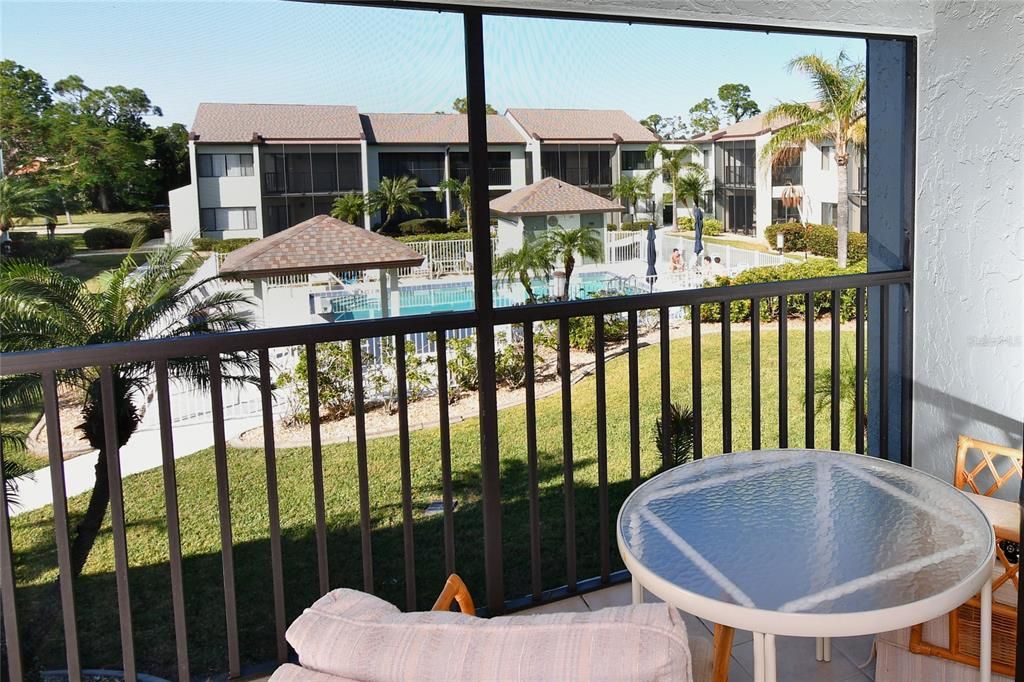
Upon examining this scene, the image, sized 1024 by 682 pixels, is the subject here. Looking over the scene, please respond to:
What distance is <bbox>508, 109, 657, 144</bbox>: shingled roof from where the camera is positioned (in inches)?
125

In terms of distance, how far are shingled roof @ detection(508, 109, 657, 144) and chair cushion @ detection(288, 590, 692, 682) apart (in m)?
2.31

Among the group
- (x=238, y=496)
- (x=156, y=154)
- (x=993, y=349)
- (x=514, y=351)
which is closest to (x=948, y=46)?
(x=993, y=349)

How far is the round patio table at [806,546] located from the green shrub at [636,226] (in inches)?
53.4

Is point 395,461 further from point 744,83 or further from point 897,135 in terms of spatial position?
point 897,135

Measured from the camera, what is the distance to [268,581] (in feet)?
17.2

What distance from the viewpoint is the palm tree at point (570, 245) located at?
333cm

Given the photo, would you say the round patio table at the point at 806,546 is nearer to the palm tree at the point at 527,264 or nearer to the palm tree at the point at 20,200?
the palm tree at the point at 527,264

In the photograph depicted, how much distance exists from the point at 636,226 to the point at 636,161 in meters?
0.28

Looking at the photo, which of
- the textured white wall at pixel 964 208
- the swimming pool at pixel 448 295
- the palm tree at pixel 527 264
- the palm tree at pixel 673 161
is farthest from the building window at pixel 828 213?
the palm tree at pixel 527 264

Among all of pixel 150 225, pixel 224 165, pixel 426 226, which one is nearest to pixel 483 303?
pixel 426 226

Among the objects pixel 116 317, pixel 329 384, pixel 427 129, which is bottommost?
pixel 329 384

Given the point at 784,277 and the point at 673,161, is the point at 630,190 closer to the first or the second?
the point at 673,161

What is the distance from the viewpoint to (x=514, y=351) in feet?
16.7

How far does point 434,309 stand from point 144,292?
1621 mm
